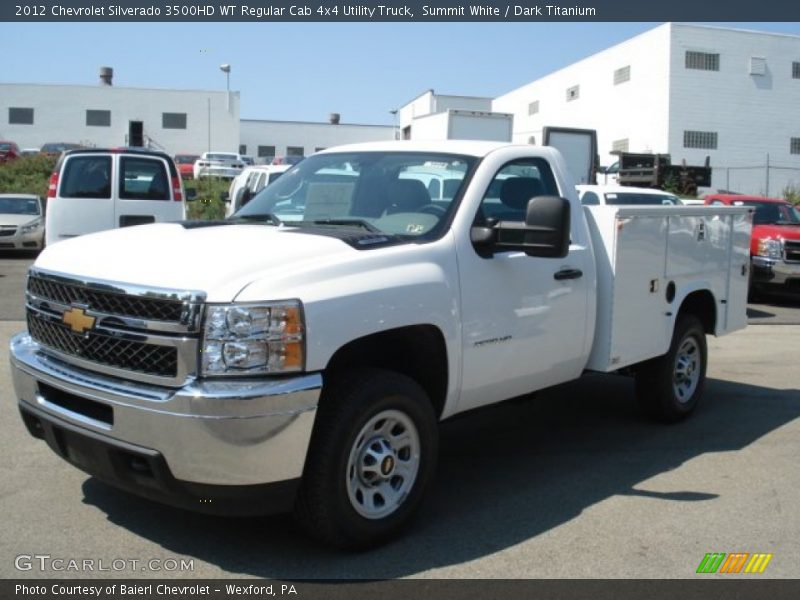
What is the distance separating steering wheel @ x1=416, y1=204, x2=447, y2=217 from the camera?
4.79m

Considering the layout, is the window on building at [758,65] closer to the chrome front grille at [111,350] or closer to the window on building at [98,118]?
the window on building at [98,118]

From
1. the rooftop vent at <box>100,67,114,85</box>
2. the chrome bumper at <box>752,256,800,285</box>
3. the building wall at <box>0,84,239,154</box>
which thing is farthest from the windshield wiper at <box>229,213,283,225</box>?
the rooftop vent at <box>100,67,114,85</box>

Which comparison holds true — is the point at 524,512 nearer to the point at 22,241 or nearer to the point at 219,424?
the point at 219,424

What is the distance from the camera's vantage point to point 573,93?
44938 millimetres

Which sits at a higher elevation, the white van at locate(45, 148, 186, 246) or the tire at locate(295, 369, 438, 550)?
the white van at locate(45, 148, 186, 246)

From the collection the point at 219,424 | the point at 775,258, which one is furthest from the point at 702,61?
the point at 219,424

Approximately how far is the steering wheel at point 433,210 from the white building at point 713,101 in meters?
31.9

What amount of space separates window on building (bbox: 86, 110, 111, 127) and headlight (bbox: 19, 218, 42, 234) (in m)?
32.6

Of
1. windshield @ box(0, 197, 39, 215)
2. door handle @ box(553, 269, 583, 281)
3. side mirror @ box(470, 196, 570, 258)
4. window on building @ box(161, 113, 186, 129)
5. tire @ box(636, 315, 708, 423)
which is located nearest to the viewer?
side mirror @ box(470, 196, 570, 258)

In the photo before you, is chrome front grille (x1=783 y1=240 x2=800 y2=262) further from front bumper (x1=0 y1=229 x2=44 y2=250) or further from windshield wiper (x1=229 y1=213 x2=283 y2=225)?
front bumper (x1=0 y1=229 x2=44 y2=250)

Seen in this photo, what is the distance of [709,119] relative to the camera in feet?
120

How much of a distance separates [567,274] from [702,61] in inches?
1350

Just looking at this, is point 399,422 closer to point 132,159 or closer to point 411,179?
point 411,179

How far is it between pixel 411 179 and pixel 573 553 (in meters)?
2.28
